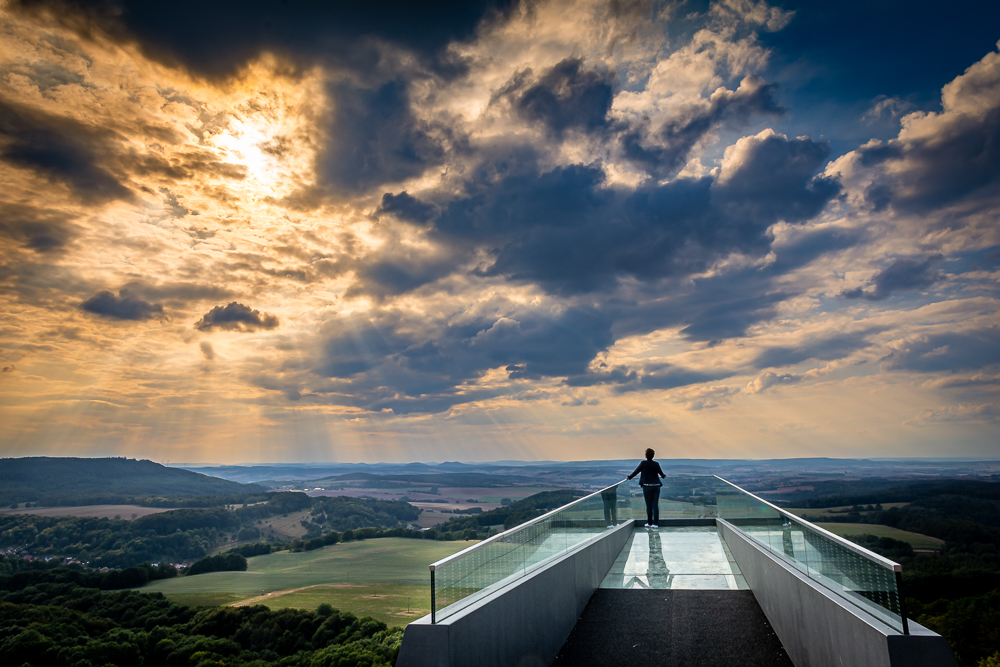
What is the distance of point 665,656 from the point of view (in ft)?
23.2

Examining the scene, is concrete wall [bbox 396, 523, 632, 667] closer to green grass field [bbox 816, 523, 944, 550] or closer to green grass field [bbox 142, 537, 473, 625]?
green grass field [bbox 816, 523, 944, 550]

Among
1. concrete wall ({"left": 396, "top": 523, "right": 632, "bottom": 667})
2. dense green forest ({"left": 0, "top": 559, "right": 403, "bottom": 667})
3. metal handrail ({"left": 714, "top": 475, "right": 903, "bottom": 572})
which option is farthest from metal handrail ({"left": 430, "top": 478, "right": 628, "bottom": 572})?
dense green forest ({"left": 0, "top": 559, "right": 403, "bottom": 667})

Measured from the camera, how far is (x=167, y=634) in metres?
85.8

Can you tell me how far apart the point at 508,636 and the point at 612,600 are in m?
4.46

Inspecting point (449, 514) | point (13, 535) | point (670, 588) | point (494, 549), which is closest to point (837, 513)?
point (670, 588)

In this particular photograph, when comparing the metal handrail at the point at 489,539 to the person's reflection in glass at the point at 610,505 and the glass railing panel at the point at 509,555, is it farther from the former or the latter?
the person's reflection in glass at the point at 610,505

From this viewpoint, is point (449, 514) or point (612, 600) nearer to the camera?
point (612, 600)

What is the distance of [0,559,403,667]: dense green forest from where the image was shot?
74312 millimetres

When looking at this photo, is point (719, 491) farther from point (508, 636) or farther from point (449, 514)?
point (449, 514)

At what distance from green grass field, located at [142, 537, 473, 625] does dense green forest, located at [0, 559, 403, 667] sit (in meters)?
11.8

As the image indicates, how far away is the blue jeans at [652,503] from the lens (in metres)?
15.4

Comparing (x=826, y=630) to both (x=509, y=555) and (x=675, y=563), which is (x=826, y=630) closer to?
(x=509, y=555)

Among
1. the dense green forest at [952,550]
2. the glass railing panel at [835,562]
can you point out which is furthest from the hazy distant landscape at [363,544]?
the glass railing panel at [835,562]

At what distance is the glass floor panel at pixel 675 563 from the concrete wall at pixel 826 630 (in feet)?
4.18
